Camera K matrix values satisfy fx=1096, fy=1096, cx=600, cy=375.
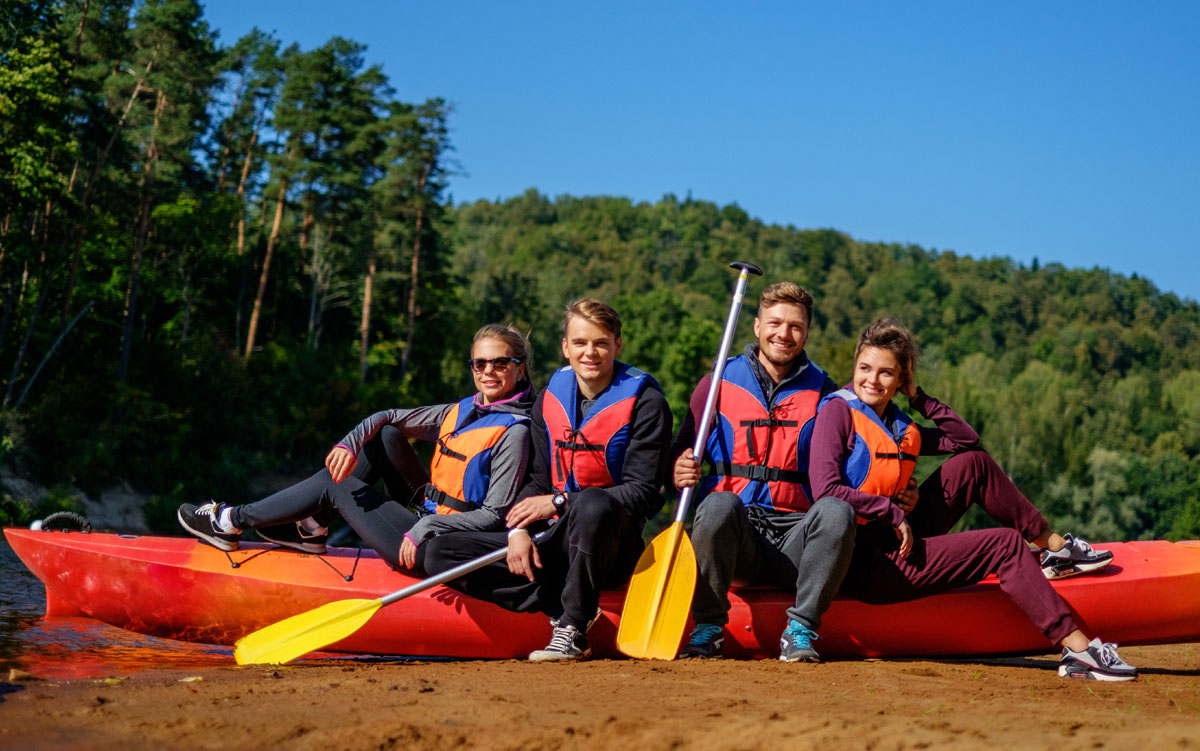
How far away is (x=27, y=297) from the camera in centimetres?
1955

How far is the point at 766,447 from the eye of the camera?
4.30m

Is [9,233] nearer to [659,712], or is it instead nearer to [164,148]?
[164,148]

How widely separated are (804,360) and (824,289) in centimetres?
8735

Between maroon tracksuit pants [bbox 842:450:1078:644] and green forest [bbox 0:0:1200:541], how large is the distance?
4.55 m

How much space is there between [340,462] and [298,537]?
67 centimetres

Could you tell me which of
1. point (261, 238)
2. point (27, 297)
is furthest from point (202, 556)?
point (261, 238)

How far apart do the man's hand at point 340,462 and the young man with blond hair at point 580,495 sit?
0.51 meters

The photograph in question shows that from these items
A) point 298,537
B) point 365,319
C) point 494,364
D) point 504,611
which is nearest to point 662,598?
point 504,611

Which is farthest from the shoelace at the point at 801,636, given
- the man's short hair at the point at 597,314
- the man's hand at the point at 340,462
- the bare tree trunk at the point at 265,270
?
the bare tree trunk at the point at 265,270

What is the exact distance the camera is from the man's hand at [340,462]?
4.42 m

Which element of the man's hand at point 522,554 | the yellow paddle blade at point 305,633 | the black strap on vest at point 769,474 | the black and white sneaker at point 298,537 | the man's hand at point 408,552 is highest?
the black strap on vest at point 769,474

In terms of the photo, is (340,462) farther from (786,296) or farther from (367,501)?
(786,296)

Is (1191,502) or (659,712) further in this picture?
(1191,502)

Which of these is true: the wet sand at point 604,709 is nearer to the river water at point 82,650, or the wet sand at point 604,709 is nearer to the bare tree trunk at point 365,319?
the river water at point 82,650
